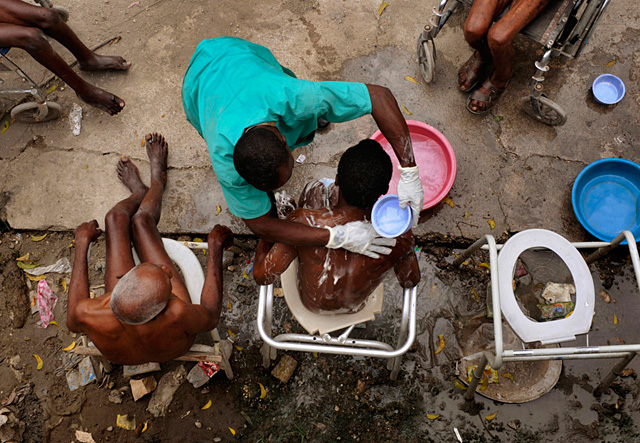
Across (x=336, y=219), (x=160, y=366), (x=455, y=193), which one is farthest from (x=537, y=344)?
(x=160, y=366)

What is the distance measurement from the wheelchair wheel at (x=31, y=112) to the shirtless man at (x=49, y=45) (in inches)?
9.8

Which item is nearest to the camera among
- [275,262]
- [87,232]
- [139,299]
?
[139,299]

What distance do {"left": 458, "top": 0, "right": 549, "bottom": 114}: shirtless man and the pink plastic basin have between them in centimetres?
52

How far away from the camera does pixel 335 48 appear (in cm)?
381

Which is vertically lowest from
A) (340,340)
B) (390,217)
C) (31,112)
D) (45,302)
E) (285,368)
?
(45,302)

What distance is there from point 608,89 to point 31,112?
4627 millimetres

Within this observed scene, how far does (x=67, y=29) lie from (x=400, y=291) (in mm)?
3173

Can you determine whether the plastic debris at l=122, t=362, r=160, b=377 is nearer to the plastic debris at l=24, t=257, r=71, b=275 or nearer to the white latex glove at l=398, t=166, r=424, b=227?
the plastic debris at l=24, t=257, r=71, b=275

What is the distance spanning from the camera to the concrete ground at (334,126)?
3.40 meters

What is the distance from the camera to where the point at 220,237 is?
110 inches

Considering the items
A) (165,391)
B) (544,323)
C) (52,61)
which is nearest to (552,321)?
(544,323)

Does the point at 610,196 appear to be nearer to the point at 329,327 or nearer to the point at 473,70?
the point at 473,70

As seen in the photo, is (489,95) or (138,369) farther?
(489,95)

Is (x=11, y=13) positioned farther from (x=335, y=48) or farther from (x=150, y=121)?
(x=335, y=48)
